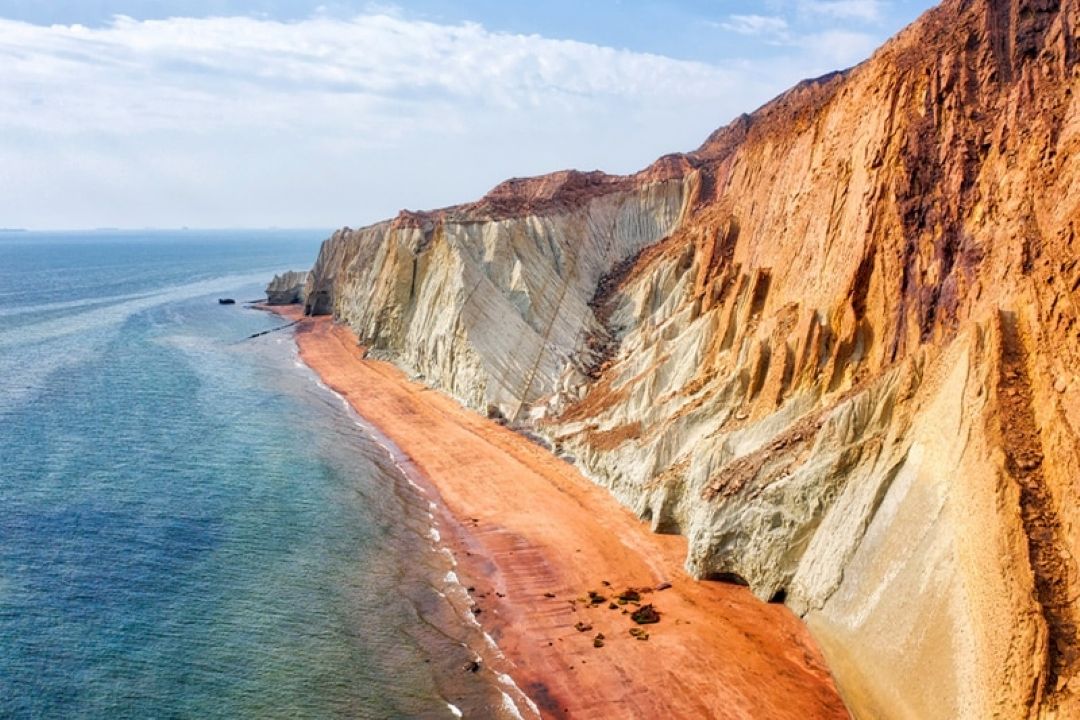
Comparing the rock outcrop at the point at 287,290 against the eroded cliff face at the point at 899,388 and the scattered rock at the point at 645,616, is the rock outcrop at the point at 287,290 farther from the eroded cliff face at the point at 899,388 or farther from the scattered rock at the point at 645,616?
the scattered rock at the point at 645,616

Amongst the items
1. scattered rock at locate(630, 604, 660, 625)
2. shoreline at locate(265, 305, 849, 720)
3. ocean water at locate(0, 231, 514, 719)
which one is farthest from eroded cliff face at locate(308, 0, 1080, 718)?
ocean water at locate(0, 231, 514, 719)

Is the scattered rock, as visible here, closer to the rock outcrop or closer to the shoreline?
the shoreline

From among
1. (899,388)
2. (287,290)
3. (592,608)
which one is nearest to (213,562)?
(592,608)

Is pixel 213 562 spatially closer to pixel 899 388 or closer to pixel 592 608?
pixel 592 608

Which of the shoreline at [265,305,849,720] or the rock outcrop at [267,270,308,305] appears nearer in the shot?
the shoreline at [265,305,849,720]

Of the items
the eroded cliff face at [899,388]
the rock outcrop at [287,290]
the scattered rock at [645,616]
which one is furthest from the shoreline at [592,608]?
the rock outcrop at [287,290]

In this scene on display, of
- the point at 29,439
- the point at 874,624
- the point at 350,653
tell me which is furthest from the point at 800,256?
the point at 29,439

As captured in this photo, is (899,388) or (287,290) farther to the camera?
(287,290)
